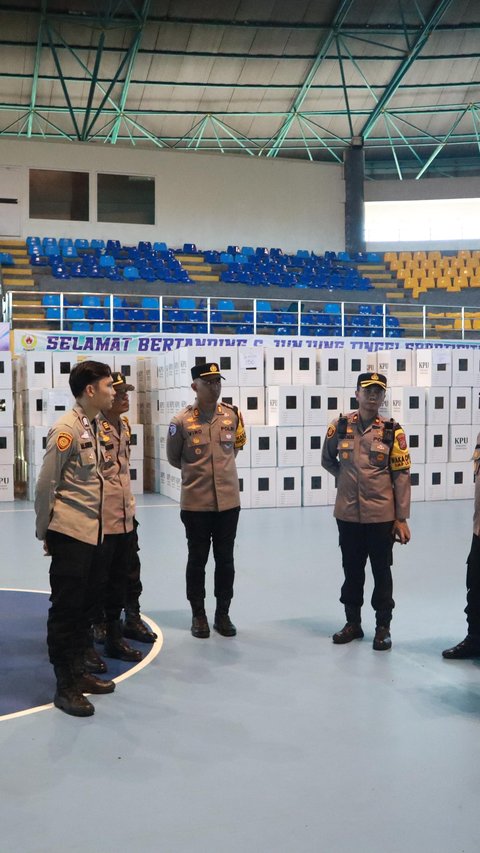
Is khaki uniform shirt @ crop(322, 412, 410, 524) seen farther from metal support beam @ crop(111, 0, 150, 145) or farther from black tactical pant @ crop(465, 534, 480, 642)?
metal support beam @ crop(111, 0, 150, 145)

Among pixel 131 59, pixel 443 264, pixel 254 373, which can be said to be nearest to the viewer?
pixel 254 373

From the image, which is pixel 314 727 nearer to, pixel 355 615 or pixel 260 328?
pixel 355 615

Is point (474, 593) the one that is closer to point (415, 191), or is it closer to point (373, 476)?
point (373, 476)

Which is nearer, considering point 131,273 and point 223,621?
point 223,621

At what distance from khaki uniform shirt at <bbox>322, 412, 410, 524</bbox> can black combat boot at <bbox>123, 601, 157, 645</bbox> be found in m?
1.41

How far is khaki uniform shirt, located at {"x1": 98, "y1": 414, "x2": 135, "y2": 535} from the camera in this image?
4.77 meters

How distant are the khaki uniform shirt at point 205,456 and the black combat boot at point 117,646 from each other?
2.99 ft

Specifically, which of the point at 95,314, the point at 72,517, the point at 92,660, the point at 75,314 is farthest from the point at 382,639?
the point at 95,314

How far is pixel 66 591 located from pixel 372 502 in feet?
6.64

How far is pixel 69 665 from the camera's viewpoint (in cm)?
403

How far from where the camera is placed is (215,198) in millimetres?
24344

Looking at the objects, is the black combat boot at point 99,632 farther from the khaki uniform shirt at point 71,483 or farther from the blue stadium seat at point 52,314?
the blue stadium seat at point 52,314

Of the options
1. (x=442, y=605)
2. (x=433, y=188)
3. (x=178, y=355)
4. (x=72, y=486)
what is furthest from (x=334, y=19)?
(x=72, y=486)

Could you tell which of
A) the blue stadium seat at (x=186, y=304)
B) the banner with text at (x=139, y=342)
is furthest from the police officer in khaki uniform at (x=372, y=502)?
the blue stadium seat at (x=186, y=304)
